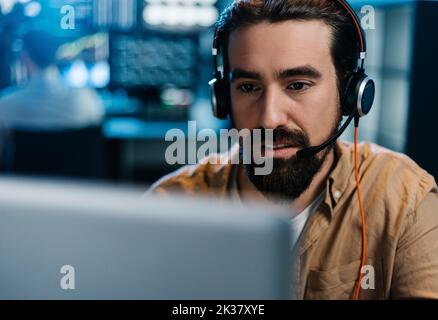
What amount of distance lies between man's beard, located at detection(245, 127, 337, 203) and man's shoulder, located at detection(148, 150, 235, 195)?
92mm

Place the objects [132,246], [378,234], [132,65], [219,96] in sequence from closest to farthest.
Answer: [132,246], [378,234], [219,96], [132,65]

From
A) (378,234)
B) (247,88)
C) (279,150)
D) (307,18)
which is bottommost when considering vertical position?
(378,234)

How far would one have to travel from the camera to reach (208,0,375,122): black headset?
0.91m

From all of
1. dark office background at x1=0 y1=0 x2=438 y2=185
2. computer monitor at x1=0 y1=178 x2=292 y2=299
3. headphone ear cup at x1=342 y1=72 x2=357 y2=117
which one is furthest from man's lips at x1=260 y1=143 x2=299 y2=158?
dark office background at x1=0 y1=0 x2=438 y2=185

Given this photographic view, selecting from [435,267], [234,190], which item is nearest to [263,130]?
[234,190]

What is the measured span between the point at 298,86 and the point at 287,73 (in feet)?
0.11

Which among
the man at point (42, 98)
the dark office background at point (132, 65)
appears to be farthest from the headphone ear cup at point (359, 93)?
the man at point (42, 98)

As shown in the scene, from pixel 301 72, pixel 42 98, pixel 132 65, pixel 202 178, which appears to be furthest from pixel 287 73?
pixel 132 65

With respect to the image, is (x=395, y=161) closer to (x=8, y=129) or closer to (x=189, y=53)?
(x=8, y=129)

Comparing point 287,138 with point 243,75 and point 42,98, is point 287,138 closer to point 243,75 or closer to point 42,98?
point 243,75

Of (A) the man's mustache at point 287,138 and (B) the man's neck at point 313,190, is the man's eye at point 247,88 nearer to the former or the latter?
(A) the man's mustache at point 287,138

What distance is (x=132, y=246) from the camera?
15.0 inches

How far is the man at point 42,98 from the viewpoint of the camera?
8.43 feet
